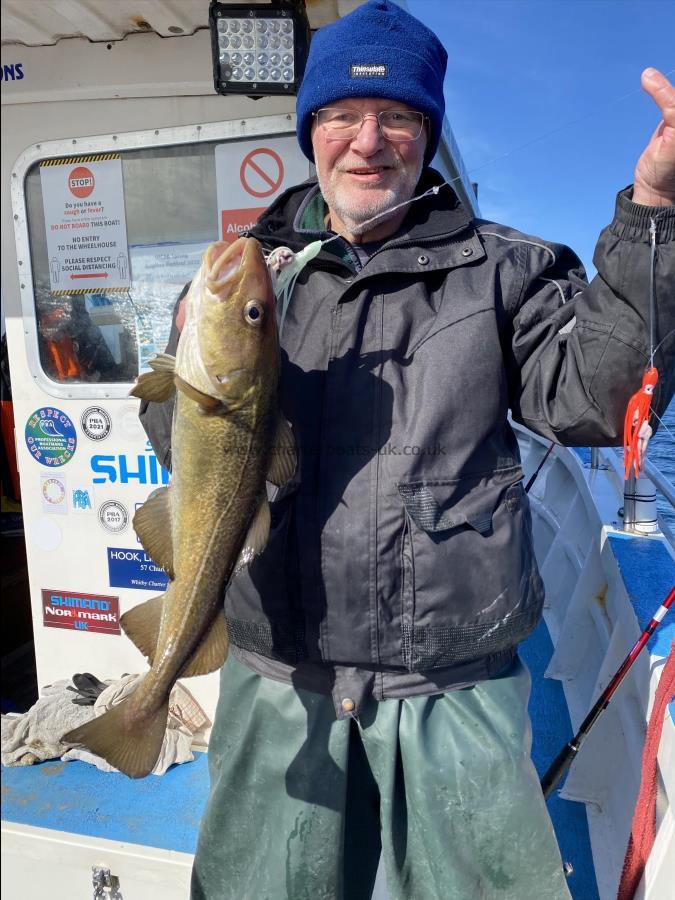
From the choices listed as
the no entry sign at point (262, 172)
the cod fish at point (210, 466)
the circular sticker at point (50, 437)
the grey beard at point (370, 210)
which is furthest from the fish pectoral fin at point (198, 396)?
the circular sticker at point (50, 437)

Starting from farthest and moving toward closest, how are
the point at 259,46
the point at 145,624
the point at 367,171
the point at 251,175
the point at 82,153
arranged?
the point at 82,153 → the point at 251,175 → the point at 259,46 → the point at 367,171 → the point at 145,624

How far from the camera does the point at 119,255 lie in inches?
140

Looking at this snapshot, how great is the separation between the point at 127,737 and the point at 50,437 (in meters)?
2.38

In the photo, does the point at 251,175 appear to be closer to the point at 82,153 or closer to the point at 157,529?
the point at 82,153

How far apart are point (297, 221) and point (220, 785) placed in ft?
Result: 6.43

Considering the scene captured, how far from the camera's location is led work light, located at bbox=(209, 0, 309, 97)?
2732mm

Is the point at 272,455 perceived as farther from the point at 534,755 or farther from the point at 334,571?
the point at 534,755

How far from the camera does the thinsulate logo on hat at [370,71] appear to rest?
2.13 meters

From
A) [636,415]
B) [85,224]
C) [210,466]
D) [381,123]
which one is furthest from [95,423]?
[636,415]

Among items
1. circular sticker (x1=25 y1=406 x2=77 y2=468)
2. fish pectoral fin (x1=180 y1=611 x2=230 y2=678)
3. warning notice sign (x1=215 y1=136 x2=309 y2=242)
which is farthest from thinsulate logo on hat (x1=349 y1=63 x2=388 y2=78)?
circular sticker (x1=25 y1=406 x2=77 y2=468)

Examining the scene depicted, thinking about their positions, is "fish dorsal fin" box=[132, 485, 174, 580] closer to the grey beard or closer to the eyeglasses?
the grey beard

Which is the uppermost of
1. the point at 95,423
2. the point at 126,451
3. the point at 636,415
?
the point at 636,415

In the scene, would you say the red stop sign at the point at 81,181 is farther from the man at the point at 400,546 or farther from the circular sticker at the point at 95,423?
the man at the point at 400,546

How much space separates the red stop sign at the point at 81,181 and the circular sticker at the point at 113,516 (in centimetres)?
173
